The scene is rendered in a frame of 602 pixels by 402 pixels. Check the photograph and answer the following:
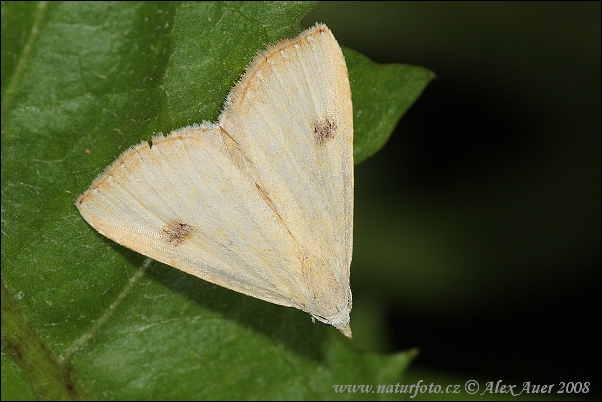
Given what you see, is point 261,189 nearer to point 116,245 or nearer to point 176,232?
point 176,232

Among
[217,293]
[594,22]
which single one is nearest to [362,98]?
[217,293]

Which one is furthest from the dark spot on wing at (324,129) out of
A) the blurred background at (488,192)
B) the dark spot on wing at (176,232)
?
the blurred background at (488,192)

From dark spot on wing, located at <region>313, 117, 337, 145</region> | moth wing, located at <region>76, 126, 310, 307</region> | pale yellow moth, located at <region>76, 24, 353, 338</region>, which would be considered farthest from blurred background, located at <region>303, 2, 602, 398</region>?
dark spot on wing, located at <region>313, 117, 337, 145</region>

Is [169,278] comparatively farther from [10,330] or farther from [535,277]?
[535,277]

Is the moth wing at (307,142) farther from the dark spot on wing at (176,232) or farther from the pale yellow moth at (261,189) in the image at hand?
the dark spot on wing at (176,232)

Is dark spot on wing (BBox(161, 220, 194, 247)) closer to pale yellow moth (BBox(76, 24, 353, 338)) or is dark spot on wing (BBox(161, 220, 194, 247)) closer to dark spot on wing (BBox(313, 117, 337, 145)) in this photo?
pale yellow moth (BBox(76, 24, 353, 338))

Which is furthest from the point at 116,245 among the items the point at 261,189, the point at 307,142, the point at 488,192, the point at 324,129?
the point at 488,192

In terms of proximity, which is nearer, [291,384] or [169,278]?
[169,278]
